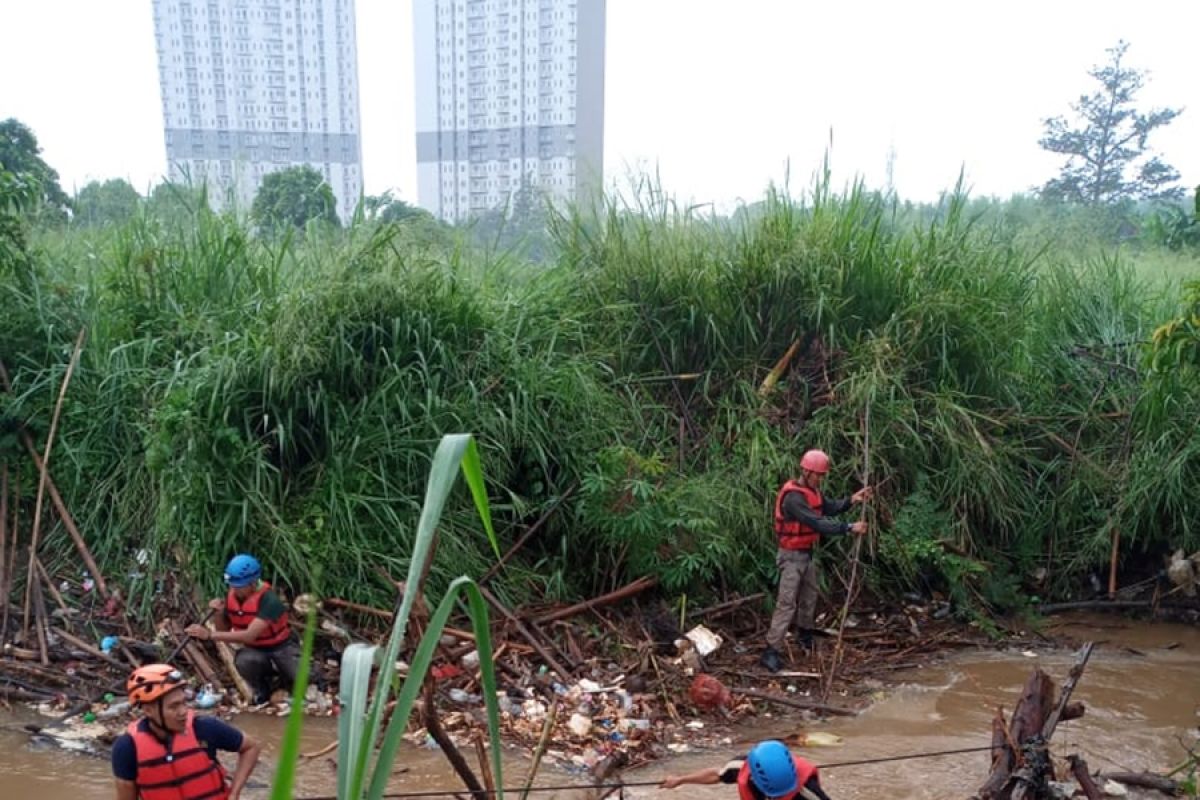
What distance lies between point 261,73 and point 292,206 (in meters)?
9.73

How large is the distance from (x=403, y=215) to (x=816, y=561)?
4264 mm

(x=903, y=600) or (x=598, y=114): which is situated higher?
(x=598, y=114)

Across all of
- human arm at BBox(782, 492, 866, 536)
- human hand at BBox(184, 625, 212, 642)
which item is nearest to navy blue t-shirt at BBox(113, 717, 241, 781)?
human hand at BBox(184, 625, 212, 642)

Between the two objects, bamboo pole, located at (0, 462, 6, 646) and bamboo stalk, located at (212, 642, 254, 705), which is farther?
bamboo pole, located at (0, 462, 6, 646)

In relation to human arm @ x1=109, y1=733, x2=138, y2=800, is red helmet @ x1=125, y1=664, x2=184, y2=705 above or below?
above

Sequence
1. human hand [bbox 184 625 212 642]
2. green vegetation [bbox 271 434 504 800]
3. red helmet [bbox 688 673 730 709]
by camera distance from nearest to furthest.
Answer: green vegetation [bbox 271 434 504 800] → human hand [bbox 184 625 212 642] → red helmet [bbox 688 673 730 709]

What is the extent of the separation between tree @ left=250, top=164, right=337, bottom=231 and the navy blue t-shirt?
15.0ft

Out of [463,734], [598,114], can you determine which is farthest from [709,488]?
[598,114]

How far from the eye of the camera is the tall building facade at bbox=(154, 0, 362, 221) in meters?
15.3

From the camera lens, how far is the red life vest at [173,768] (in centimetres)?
302

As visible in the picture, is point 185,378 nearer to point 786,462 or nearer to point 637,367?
point 637,367

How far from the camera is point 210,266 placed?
6555mm

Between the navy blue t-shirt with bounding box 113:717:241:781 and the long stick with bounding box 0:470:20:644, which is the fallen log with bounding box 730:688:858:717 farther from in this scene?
the long stick with bounding box 0:470:20:644

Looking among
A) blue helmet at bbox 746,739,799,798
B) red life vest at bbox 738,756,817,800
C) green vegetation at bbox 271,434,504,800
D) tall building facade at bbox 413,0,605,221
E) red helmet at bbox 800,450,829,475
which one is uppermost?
tall building facade at bbox 413,0,605,221
